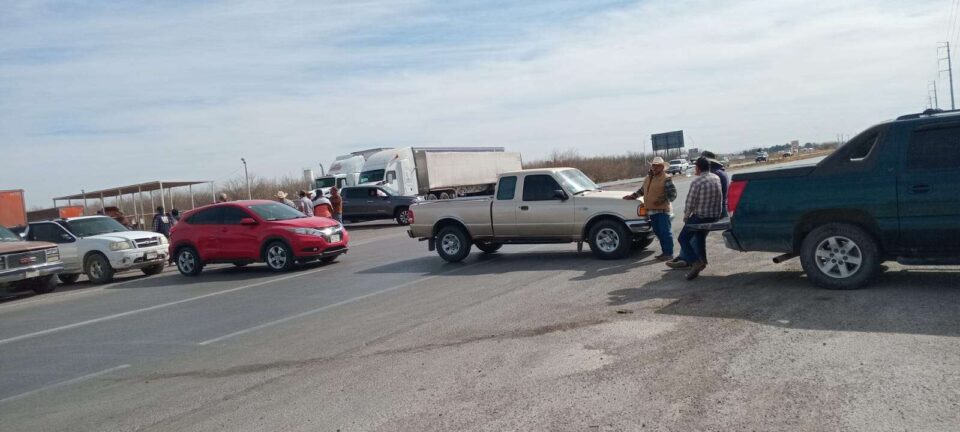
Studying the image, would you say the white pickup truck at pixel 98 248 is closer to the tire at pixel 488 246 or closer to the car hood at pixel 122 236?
the car hood at pixel 122 236

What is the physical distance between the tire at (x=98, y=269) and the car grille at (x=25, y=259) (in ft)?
4.68

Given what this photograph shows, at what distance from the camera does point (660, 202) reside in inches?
472

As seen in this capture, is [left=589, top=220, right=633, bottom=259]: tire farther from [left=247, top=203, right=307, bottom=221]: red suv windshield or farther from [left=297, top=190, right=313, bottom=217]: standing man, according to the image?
[left=297, top=190, right=313, bottom=217]: standing man

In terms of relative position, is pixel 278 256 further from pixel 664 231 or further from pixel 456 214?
pixel 664 231

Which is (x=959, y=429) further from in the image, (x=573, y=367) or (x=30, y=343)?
(x=30, y=343)

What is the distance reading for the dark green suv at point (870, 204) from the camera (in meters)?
7.63

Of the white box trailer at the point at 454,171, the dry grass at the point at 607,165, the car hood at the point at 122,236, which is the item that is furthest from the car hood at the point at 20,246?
the dry grass at the point at 607,165

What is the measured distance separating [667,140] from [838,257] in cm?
6924

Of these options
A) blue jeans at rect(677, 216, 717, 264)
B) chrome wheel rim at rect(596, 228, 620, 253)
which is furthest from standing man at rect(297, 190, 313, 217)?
blue jeans at rect(677, 216, 717, 264)

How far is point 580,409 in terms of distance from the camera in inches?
198

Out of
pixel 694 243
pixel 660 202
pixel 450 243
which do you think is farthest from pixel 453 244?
pixel 694 243

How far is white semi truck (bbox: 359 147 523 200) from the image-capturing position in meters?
35.9

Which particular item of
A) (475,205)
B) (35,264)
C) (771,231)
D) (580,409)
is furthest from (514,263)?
(35,264)

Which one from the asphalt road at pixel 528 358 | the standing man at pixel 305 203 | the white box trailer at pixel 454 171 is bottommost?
the asphalt road at pixel 528 358
